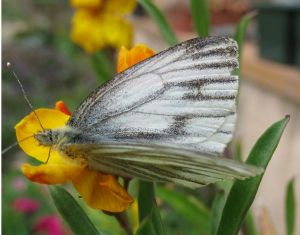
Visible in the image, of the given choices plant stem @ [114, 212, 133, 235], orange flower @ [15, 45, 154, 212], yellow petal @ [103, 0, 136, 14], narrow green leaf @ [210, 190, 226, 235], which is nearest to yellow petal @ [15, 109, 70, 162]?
orange flower @ [15, 45, 154, 212]

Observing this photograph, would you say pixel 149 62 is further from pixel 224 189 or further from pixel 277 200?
pixel 277 200

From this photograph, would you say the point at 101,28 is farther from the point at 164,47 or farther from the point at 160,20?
the point at 164,47

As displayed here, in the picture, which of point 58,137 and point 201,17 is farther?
point 201,17

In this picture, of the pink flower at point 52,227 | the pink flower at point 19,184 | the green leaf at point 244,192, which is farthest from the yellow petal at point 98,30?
the pink flower at point 19,184

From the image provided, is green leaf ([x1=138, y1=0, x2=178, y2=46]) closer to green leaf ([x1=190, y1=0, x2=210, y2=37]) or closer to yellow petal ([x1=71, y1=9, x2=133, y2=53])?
green leaf ([x1=190, y1=0, x2=210, y2=37])

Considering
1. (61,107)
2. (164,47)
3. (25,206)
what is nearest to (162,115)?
(61,107)

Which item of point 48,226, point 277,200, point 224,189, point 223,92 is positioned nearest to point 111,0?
point 48,226
